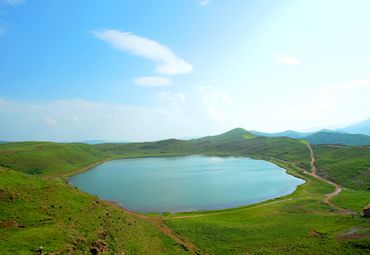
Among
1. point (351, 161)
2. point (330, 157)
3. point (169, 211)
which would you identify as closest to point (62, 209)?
point (169, 211)

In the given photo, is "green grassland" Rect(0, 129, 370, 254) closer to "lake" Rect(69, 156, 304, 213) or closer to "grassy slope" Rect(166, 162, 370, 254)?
"grassy slope" Rect(166, 162, 370, 254)

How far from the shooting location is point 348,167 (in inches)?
4724

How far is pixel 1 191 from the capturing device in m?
43.0

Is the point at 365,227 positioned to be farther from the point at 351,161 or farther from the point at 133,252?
the point at 351,161

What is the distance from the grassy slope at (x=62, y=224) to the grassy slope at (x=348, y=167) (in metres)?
82.1

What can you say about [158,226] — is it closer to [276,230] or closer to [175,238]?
[175,238]

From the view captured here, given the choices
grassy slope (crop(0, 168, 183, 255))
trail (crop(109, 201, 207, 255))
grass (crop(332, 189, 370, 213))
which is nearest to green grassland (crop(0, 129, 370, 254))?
grassy slope (crop(0, 168, 183, 255))

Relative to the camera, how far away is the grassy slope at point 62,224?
35.6 m

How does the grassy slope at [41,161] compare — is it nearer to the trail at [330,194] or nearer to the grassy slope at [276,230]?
the grassy slope at [276,230]

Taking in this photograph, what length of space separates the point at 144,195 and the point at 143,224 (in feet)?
137

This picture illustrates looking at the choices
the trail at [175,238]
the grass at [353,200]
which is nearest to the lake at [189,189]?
the trail at [175,238]

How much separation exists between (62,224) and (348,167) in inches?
4647

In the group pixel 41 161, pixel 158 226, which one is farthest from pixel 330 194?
pixel 41 161

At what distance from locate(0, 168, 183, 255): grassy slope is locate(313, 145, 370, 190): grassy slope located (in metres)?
82.1
